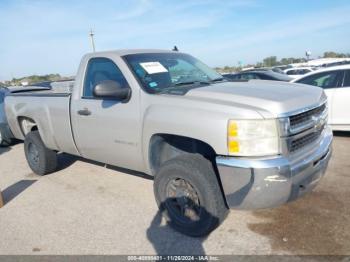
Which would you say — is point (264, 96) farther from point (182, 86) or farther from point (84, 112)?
point (84, 112)

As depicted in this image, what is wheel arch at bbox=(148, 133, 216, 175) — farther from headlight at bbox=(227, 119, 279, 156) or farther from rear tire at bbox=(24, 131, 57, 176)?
rear tire at bbox=(24, 131, 57, 176)

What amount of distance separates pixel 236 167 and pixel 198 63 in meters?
2.35

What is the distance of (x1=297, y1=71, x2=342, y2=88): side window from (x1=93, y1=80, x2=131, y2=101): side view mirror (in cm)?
501

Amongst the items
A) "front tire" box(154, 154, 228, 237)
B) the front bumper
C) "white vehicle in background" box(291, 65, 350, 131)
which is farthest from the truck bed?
"white vehicle in background" box(291, 65, 350, 131)

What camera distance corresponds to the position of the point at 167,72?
411 centimetres

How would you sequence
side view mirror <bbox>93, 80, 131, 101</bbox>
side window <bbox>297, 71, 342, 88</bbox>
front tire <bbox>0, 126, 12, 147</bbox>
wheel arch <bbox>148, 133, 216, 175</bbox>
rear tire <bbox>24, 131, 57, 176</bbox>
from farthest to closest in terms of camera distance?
front tire <bbox>0, 126, 12, 147</bbox>
side window <bbox>297, 71, 342, 88</bbox>
rear tire <bbox>24, 131, 57, 176</bbox>
side view mirror <bbox>93, 80, 131, 101</bbox>
wheel arch <bbox>148, 133, 216, 175</bbox>

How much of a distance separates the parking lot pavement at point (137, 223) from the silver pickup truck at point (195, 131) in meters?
0.31

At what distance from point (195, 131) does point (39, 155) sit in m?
3.52

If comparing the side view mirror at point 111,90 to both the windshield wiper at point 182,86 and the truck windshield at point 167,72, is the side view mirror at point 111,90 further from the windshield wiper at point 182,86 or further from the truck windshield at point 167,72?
the windshield wiper at point 182,86

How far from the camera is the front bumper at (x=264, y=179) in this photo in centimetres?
280

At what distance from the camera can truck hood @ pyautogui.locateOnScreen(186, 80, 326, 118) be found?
289cm

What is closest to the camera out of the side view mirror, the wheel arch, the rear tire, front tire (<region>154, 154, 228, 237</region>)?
front tire (<region>154, 154, 228, 237</region>)

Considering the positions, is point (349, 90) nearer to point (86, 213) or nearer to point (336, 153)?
point (336, 153)

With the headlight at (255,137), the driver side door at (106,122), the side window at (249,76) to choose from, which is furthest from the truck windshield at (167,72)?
the side window at (249,76)
